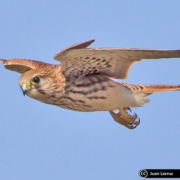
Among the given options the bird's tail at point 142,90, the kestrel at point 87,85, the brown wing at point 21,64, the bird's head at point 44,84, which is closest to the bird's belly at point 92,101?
the kestrel at point 87,85

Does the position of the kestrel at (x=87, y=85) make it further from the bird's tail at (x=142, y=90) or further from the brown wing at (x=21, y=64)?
the brown wing at (x=21, y=64)

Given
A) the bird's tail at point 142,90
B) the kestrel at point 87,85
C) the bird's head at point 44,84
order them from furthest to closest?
the bird's tail at point 142,90 → the bird's head at point 44,84 → the kestrel at point 87,85

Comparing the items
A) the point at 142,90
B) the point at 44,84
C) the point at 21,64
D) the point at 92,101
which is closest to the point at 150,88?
the point at 142,90

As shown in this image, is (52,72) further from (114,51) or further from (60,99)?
(114,51)

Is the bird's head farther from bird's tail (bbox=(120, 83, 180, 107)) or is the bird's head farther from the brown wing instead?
bird's tail (bbox=(120, 83, 180, 107))

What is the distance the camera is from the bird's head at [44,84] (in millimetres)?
10492

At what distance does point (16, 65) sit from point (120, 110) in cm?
207

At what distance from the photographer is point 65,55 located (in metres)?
9.98

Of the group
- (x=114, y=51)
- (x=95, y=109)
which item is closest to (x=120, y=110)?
(x=95, y=109)

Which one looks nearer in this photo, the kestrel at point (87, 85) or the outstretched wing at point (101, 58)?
the outstretched wing at point (101, 58)

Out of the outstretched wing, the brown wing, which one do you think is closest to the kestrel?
the outstretched wing

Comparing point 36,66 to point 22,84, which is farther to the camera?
point 36,66

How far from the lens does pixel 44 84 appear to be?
10.6 m

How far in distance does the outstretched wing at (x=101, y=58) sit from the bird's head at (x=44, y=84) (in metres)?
0.19
